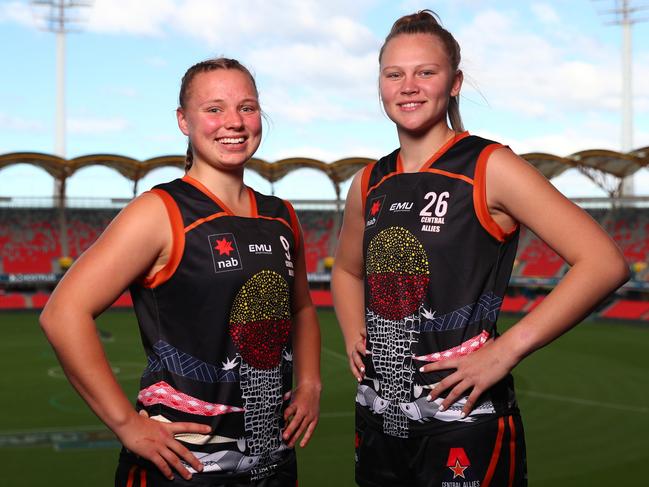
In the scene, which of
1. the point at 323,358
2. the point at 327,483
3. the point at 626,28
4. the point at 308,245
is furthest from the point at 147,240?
the point at 626,28

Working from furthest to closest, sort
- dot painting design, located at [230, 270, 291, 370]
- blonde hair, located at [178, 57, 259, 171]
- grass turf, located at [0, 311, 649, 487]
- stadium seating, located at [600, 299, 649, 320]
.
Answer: stadium seating, located at [600, 299, 649, 320] < grass turf, located at [0, 311, 649, 487] < blonde hair, located at [178, 57, 259, 171] < dot painting design, located at [230, 270, 291, 370]

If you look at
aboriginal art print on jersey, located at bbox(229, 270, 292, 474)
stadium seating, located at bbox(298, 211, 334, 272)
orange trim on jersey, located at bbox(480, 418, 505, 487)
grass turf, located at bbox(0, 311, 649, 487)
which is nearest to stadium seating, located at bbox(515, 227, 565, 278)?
stadium seating, located at bbox(298, 211, 334, 272)

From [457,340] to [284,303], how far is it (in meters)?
0.89

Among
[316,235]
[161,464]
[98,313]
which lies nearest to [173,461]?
[161,464]

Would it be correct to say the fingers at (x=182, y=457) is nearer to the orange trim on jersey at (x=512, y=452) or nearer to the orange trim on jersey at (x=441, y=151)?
the orange trim on jersey at (x=512, y=452)

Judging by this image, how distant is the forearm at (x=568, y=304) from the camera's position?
10.9 feet

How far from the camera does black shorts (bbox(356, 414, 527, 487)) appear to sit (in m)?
3.51

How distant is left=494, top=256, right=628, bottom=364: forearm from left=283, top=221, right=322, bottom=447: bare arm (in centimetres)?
113

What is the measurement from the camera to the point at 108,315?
3275 centimetres

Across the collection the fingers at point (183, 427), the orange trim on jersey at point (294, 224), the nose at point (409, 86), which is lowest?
the fingers at point (183, 427)

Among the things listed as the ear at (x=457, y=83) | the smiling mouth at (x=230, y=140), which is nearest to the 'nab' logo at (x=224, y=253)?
the smiling mouth at (x=230, y=140)

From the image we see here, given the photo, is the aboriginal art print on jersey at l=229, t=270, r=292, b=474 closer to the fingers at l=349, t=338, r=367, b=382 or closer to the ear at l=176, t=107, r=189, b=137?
the fingers at l=349, t=338, r=367, b=382

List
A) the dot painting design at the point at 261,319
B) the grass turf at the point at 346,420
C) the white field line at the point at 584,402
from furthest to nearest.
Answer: the white field line at the point at 584,402, the grass turf at the point at 346,420, the dot painting design at the point at 261,319

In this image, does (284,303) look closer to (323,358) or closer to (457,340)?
(457,340)
